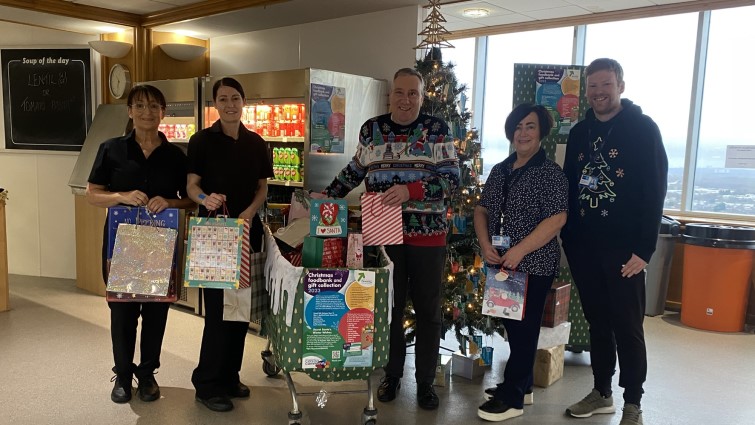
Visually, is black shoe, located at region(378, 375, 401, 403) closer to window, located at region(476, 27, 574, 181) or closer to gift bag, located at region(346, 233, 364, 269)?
gift bag, located at region(346, 233, 364, 269)

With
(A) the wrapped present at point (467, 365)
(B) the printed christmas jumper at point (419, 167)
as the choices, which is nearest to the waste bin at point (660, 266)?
(A) the wrapped present at point (467, 365)

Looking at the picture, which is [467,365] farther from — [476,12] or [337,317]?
[476,12]

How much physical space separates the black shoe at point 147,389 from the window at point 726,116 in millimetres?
5490

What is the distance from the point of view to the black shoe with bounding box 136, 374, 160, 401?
3.31 metres

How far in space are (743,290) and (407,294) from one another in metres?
3.49

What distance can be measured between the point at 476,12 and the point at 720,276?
11.1ft

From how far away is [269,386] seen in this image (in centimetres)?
359

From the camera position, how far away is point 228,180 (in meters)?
3.06

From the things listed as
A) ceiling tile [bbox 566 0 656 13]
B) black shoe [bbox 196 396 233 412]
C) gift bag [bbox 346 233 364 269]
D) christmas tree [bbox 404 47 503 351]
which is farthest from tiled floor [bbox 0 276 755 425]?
ceiling tile [bbox 566 0 656 13]

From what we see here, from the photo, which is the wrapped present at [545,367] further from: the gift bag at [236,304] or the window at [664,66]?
the window at [664,66]

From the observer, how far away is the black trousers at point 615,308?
9.57ft

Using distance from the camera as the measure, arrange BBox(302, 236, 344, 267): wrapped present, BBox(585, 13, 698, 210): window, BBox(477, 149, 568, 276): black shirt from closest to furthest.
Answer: BBox(302, 236, 344, 267): wrapped present
BBox(477, 149, 568, 276): black shirt
BBox(585, 13, 698, 210): window

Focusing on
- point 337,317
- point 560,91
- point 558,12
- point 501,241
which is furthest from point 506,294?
point 558,12

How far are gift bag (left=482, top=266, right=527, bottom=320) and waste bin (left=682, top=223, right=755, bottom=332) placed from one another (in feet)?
10.3
